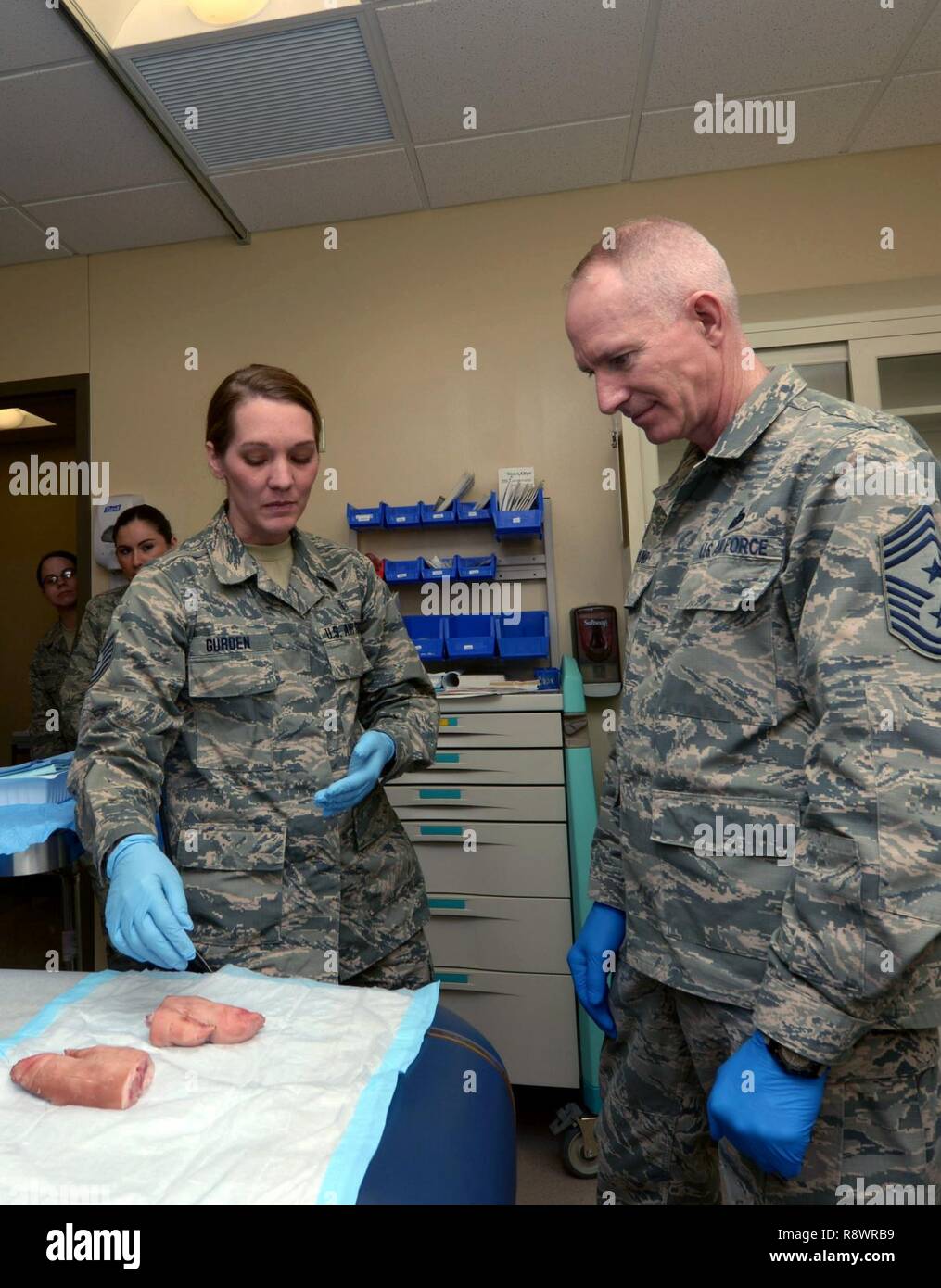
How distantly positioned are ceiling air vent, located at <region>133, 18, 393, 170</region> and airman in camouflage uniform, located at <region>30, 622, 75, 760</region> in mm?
1986

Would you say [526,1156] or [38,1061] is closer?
[38,1061]

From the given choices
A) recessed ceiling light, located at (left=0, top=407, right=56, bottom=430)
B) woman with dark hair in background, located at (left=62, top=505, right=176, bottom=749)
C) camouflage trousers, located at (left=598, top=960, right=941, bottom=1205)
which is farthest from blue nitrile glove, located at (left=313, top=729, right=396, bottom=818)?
recessed ceiling light, located at (left=0, top=407, right=56, bottom=430)

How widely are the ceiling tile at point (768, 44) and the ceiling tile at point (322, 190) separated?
0.88 m

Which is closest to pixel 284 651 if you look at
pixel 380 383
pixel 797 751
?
pixel 797 751

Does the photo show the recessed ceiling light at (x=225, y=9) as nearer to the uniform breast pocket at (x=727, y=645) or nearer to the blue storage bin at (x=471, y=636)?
the blue storage bin at (x=471, y=636)

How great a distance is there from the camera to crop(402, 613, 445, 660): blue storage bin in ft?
8.91

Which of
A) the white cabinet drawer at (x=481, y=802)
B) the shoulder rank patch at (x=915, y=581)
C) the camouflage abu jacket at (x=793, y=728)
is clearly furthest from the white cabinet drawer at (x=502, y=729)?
the shoulder rank patch at (x=915, y=581)

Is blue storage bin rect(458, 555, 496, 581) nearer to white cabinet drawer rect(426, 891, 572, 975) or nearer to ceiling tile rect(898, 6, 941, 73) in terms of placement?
white cabinet drawer rect(426, 891, 572, 975)

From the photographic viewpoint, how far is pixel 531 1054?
2197mm

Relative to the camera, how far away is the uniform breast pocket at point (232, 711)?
124 cm

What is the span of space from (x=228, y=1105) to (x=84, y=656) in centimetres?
239

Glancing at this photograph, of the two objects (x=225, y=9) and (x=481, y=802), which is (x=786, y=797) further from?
(x=225, y=9)

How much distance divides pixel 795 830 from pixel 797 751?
0.08 meters
